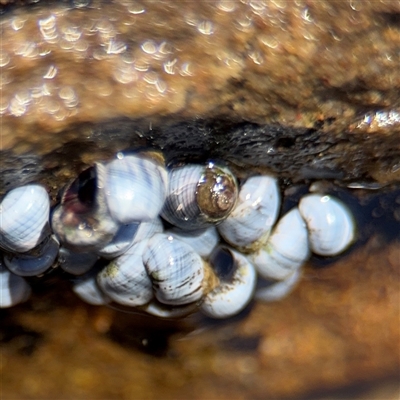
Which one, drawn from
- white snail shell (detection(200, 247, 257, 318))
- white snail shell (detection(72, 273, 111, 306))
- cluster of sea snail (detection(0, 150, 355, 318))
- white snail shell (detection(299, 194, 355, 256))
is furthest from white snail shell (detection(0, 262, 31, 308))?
white snail shell (detection(299, 194, 355, 256))

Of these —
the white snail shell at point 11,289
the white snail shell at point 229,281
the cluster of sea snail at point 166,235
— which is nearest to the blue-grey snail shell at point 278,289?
the cluster of sea snail at point 166,235

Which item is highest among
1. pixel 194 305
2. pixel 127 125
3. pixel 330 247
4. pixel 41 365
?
pixel 127 125

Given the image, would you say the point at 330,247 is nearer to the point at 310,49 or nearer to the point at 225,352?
the point at 225,352

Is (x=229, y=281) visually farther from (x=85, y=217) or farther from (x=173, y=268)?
(x=85, y=217)

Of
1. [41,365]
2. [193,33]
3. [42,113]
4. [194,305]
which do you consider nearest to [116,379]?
[41,365]

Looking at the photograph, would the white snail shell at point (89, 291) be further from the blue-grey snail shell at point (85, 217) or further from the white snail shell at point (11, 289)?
the blue-grey snail shell at point (85, 217)

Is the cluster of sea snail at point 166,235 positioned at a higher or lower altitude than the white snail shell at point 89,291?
higher
